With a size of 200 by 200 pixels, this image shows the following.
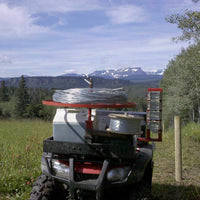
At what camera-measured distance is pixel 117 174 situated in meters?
2.84

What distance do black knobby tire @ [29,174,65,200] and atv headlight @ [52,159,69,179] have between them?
0.77 ft

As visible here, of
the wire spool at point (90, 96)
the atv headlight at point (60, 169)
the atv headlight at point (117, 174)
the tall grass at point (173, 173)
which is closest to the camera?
the wire spool at point (90, 96)

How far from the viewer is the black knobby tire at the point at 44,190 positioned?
305 cm

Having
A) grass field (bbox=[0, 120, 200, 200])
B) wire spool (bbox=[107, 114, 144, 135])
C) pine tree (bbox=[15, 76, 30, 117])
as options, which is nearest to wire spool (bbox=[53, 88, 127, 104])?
wire spool (bbox=[107, 114, 144, 135])

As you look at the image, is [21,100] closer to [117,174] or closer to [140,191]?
[140,191]

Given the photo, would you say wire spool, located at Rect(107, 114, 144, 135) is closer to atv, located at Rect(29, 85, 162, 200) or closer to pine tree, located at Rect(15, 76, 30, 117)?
atv, located at Rect(29, 85, 162, 200)

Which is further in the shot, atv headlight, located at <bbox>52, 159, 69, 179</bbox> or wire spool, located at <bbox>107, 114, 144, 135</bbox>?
atv headlight, located at <bbox>52, 159, 69, 179</bbox>

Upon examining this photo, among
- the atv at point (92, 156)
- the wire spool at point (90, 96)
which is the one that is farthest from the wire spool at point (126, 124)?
the wire spool at point (90, 96)

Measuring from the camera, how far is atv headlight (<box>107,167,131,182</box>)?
281 centimetres

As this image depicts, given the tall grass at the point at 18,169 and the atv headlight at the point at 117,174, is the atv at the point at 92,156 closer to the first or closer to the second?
the atv headlight at the point at 117,174

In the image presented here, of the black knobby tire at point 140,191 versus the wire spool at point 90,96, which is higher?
the wire spool at point 90,96

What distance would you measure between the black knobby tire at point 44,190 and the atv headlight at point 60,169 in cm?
24

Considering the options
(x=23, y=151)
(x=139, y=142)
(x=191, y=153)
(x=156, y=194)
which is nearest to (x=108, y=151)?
(x=139, y=142)

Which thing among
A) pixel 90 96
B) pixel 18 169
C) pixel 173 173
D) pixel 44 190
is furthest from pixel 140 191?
pixel 173 173
